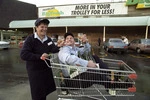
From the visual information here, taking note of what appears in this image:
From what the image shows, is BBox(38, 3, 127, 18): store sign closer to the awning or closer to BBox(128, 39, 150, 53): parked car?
the awning

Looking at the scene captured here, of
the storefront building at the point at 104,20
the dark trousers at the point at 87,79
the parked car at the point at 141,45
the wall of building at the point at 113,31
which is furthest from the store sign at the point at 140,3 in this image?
the dark trousers at the point at 87,79

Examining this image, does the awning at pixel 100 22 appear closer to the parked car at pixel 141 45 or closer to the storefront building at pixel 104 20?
the storefront building at pixel 104 20

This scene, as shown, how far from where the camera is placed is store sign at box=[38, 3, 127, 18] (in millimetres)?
26328

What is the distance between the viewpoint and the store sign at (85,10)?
26.3 meters

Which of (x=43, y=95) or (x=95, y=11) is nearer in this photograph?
(x=43, y=95)

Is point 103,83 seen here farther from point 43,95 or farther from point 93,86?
point 43,95

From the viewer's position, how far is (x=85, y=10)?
28141 millimetres

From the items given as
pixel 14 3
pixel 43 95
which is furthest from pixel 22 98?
pixel 14 3

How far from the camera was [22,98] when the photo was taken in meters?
4.67

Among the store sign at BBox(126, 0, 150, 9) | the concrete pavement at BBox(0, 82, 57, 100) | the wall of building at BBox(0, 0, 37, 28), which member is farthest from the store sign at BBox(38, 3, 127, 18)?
the concrete pavement at BBox(0, 82, 57, 100)

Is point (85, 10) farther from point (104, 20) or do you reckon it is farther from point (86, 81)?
point (86, 81)

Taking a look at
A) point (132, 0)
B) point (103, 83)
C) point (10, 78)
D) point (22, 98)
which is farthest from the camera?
point (132, 0)

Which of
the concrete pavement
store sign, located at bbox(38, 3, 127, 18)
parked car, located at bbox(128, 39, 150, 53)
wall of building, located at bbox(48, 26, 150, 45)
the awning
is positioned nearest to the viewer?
the concrete pavement

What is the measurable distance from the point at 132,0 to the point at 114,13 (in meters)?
3.05
